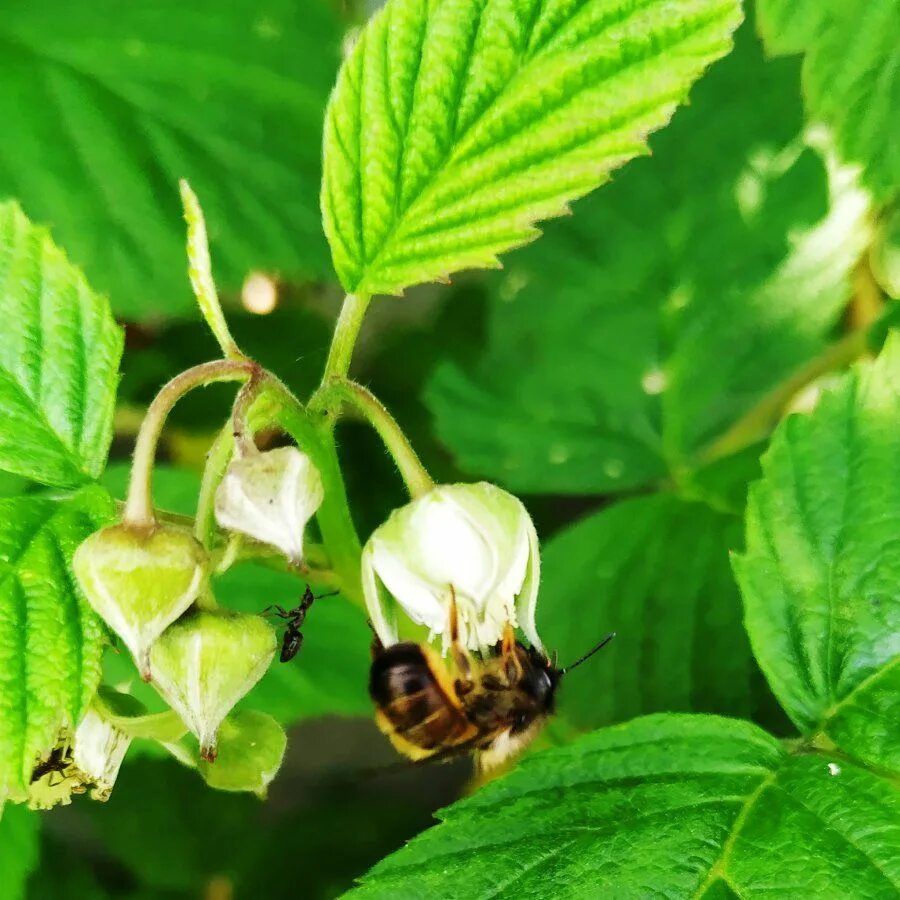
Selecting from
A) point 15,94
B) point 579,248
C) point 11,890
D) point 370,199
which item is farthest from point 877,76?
point 11,890

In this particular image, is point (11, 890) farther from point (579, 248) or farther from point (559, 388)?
point (579, 248)

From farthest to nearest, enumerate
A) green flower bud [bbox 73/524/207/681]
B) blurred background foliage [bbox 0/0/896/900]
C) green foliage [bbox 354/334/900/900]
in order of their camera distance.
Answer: blurred background foliage [bbox 0/0/896/900]
green foliage [bbox 354/334/900/900]
green flower bud [bbox 73/524/207/681]

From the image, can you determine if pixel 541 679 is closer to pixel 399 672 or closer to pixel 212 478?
pixel 399 672

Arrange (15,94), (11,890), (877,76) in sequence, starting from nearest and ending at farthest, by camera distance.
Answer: (877,76) < (11,890) < (15,94)

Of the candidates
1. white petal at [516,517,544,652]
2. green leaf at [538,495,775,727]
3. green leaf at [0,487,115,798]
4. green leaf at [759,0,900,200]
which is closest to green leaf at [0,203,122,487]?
green leaf at [0,487,115,798]

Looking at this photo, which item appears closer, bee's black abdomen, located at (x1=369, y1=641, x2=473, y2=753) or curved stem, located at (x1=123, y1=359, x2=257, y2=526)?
curved stem, located at (x1=123, y1=359, x2=257, y2=526)

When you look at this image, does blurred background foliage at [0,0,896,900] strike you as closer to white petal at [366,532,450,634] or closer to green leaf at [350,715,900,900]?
green leaf at [350,715,900,900]

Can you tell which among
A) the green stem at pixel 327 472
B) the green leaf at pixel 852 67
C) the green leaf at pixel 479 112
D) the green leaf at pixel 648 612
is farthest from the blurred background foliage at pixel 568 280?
the green leaf at pixel 479 112
